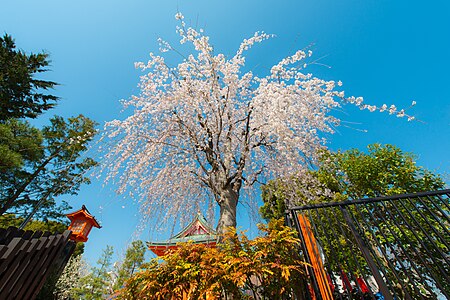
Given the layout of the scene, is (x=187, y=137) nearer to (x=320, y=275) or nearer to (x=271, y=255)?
(x=271, y=255)

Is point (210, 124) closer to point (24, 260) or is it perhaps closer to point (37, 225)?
point (24, 260)

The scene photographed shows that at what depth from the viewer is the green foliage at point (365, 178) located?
5949 mm

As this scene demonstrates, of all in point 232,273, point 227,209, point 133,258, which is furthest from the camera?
point 133,258

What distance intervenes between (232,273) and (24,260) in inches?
95.5

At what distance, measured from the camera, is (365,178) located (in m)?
7.08

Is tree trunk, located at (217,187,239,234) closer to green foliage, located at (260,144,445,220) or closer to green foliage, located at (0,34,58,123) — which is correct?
green foliage, located at (260,144,445,220)

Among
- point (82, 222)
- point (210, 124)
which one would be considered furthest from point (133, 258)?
point (210, 124)

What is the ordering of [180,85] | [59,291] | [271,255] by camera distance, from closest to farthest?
[271,255], [180,85], [59,291]

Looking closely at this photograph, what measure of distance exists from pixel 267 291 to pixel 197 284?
2.54 feet

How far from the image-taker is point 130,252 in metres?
12.4

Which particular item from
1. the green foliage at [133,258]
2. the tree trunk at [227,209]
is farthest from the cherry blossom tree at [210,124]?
the green foliage at [133,258]

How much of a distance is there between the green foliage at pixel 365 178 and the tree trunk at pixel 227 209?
1501 millimetres

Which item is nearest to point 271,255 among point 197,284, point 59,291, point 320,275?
point 320,275

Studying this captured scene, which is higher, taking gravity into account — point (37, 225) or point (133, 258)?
point (37, 225)
